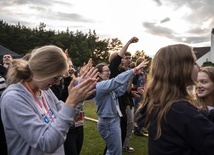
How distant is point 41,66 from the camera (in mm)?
1998

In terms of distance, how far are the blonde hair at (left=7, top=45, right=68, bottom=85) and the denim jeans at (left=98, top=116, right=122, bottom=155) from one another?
253 cm

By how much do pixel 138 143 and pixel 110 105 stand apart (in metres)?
2.82

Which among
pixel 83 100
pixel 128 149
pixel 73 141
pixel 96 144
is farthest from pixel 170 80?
pixel 96 144

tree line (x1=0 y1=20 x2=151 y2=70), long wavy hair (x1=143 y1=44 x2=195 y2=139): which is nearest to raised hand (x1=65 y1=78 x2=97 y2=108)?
long wavy hair (x1=143 y1=44 x2=195 y2=139)

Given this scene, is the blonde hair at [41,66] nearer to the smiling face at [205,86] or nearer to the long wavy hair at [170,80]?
the long wavy hair at [170,80]

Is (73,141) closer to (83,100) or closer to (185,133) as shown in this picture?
(83,100)

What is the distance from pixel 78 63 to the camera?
199 feet

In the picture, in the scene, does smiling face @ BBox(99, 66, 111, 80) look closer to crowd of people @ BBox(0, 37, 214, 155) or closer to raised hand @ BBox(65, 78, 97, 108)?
crowd of people @ BBox(0, 37, 214, 155)

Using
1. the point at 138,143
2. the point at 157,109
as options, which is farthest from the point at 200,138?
the point at 138,143

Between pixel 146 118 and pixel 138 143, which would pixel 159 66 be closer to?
pixel 146 118

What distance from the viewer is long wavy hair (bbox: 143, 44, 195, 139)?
1.86 metres

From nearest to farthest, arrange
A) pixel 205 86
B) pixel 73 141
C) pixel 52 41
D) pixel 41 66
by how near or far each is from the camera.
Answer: pixel 41 66 → pixel 205 86 → pixel 73 141 → pixel 52 41

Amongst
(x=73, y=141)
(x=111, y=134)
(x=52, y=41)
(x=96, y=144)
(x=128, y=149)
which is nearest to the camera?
(x=73, y=141)

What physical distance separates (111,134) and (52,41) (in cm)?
5675
